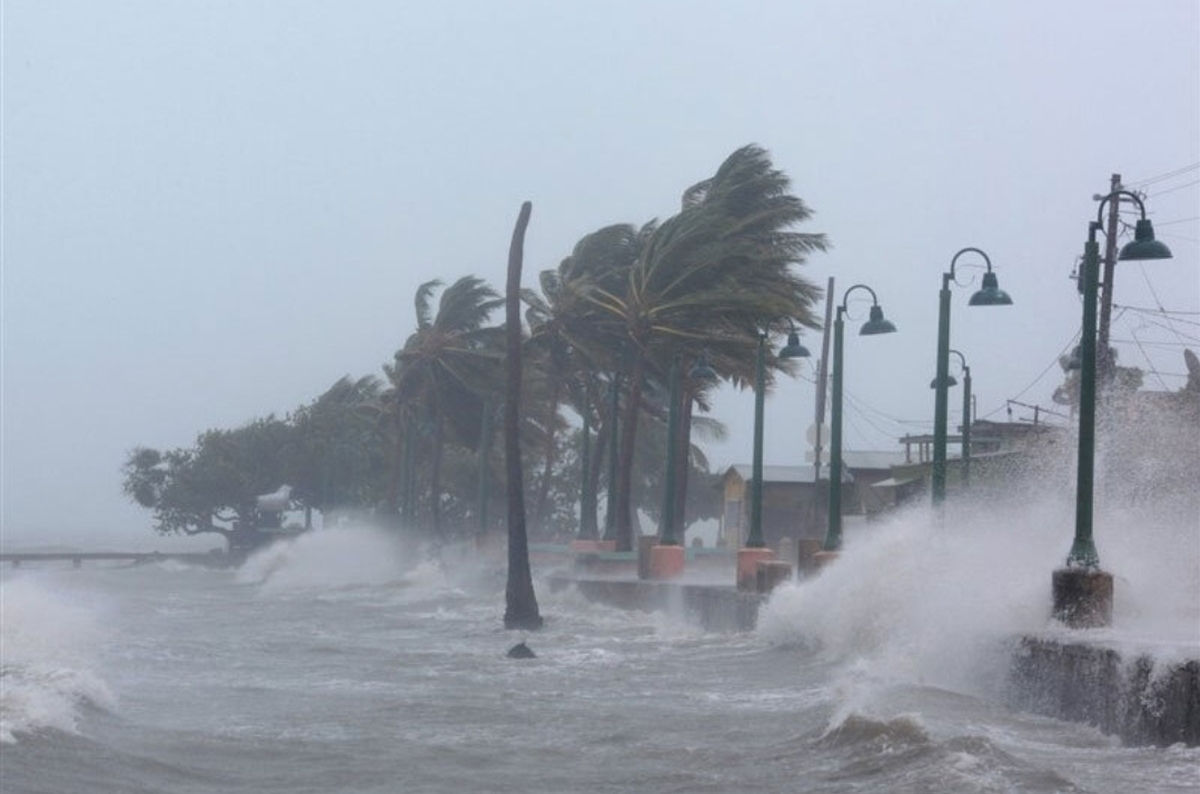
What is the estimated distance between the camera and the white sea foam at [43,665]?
12617 millimetres

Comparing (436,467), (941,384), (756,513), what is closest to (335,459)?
(436,467)

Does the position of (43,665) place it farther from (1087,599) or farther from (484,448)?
(484,448)

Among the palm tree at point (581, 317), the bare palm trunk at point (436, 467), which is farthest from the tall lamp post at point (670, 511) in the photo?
the bare palm trunk at point (436, 467)

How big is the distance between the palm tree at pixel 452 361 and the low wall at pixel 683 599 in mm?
17890

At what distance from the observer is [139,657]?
2164 cm

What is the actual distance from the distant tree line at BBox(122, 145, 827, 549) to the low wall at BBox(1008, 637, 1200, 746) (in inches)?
754

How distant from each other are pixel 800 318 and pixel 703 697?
21038 mm

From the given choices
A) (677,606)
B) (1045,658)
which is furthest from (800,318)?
(1045,658)

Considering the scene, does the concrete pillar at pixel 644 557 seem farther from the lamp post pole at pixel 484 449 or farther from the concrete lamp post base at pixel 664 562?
the lamp post pole at pixel 484 449

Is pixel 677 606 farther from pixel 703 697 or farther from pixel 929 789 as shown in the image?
pixel 929 789

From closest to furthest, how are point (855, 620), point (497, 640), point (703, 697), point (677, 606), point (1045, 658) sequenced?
point (1045, 658), point (703, 697), point (855, 620), point (497, 640), point (677, 606)

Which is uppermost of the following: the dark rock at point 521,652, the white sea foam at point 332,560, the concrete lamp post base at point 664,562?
the concrete lamp post base at point 664,562

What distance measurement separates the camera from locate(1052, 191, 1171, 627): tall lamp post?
563 inches

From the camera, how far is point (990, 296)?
62.0 ft
